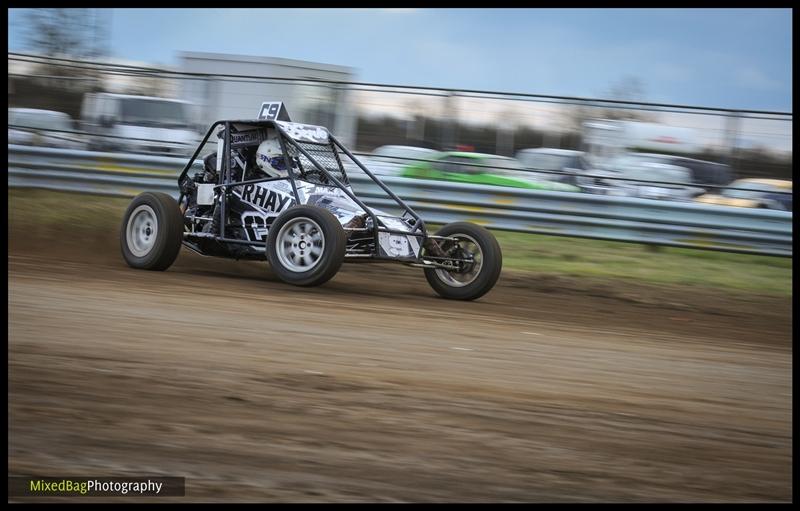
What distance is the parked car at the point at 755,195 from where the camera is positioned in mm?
10789

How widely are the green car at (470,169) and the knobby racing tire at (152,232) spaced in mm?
3396

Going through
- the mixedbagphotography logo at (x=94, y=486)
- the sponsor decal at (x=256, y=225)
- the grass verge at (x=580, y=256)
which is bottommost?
the mixedbagphotography logo at (x=94, y=486)

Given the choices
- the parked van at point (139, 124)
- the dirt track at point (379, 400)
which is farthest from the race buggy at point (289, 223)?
the parked van at point (139, 124)

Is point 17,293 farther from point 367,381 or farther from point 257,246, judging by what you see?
point 367,381

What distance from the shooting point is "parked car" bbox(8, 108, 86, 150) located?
41.6ft

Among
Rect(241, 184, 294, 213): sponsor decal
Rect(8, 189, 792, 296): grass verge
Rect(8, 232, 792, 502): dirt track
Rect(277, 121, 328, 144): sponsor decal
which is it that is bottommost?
Rect(8, 232, 792, 502): dirt track

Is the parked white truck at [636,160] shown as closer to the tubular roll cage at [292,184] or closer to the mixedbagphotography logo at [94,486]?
the tubular roll cage at [292,184]

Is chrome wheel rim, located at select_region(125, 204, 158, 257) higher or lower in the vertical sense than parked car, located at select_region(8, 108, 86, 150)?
lower

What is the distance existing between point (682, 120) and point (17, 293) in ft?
24.7

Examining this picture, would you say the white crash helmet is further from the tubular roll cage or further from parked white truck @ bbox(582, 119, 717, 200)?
parked white truck @ bbox(582, 119, 717, 200)

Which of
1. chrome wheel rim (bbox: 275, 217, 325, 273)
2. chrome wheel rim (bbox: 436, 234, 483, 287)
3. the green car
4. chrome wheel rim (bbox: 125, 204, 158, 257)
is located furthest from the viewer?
the green car

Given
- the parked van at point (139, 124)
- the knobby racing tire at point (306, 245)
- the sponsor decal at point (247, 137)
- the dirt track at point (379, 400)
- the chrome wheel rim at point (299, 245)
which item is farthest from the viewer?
the parked van at point (139, 124)

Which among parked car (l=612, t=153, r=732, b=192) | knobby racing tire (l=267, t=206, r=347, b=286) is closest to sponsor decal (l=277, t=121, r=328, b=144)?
knobby racing tire (l=267, t=206, r=347, b=286)

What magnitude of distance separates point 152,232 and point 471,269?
10.2 feet
